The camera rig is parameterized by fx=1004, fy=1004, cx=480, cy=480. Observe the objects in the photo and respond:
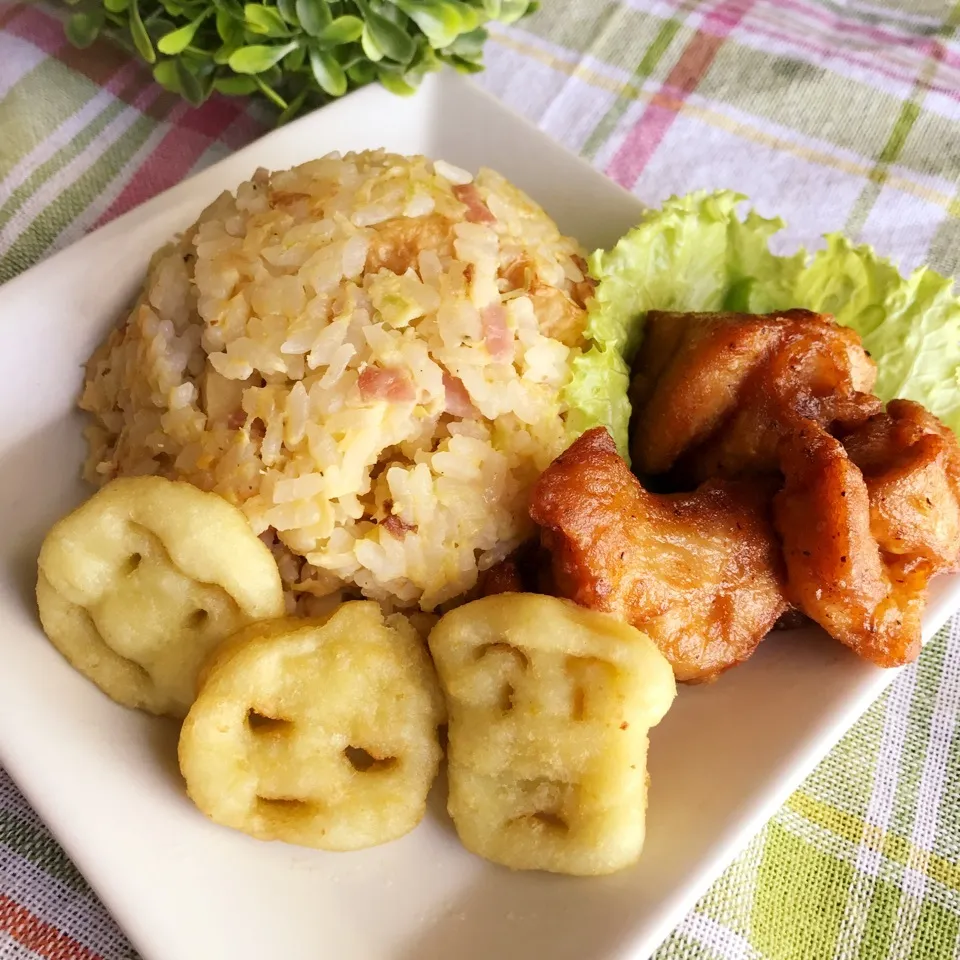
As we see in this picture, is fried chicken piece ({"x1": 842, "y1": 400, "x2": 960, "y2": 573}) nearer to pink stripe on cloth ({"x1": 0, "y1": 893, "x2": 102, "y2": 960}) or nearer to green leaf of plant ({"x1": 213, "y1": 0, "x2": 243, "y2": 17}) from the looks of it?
pink stripe on cloth ({"x1": 0, "y1": 893, "x2": 102, "y2": 960})

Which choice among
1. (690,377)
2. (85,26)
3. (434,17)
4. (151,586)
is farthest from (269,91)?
(151,586)

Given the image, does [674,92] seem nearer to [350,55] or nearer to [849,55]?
[849,55]

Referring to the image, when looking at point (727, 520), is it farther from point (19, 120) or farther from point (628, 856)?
point (19, 120)

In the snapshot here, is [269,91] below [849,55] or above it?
below

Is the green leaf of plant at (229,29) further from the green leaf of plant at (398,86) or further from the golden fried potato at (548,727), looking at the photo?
the golden fried potato at (548,727)

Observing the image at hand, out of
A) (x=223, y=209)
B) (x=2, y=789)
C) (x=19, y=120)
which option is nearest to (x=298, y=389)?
(x=223, y=209)

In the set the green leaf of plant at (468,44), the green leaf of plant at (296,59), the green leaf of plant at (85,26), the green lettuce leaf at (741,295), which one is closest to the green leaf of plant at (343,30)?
the green leaf of plant at (296,59)
